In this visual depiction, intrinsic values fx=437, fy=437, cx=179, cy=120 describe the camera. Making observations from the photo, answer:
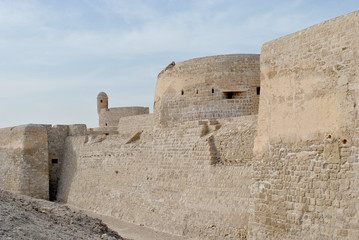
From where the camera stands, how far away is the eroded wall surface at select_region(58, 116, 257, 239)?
9.34 metres

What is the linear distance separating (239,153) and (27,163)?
11319mm

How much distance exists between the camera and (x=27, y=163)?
17969 mm

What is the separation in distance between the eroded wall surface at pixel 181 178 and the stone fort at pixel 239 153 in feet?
0.11

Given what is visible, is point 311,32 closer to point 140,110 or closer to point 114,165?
point 114,165

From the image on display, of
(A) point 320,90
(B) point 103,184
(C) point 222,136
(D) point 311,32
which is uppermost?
(D) point 311,32

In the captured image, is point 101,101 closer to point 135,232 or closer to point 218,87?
point 218,87

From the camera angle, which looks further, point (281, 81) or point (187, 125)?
point (187, 125)

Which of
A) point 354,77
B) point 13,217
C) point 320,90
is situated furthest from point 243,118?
point 13,217

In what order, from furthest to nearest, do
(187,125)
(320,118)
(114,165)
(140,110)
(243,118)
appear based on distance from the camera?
(140,110) → (114,165) → (187,125) → (243,118) → (320,118)

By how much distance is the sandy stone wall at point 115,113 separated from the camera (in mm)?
23594

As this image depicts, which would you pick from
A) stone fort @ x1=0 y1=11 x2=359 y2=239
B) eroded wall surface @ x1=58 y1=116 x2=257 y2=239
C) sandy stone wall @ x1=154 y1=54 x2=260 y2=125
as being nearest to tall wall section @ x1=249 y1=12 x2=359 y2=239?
stone fort @ x1=0 y1=11 x2=359 y2=239

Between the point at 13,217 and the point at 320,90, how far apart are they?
4.96 metres

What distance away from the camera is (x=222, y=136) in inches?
397

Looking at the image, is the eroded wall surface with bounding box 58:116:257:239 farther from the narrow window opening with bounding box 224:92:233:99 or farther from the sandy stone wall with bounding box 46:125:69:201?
the sandy stone wall with bounding box 46:125:69:201
